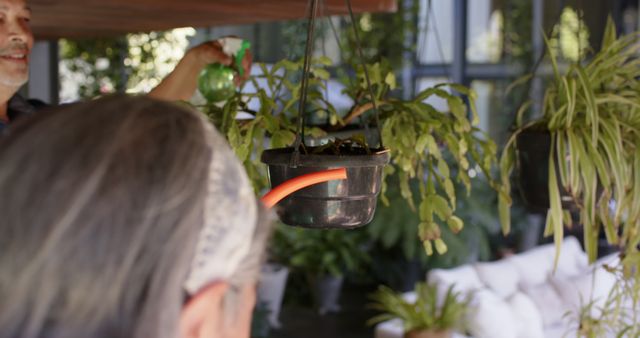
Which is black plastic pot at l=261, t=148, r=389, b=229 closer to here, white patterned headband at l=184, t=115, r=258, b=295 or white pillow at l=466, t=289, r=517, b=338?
white patterned headband at l=184, t=115, r=258, b=295

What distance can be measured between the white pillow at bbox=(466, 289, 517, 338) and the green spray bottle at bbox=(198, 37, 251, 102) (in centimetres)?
253

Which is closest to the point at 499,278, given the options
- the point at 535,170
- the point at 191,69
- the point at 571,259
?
the point at 571,259

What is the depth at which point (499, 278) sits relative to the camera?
172 inches

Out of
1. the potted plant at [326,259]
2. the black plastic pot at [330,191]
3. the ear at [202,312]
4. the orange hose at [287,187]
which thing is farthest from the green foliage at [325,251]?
the ear at [202,312]

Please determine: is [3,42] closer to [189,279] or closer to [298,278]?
[189,279]

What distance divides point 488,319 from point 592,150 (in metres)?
2.38

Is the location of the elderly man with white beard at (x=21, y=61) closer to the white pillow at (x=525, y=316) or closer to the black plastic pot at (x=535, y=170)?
the black plastic pot at (x=535, y=170)

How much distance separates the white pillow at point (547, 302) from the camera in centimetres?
449

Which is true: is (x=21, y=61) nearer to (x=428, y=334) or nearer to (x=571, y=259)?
(x=428, y=334)

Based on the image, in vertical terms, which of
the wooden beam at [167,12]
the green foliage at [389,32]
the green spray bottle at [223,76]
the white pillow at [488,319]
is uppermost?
the green foliage at [389,32]

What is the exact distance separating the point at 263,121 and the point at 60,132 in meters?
0.88

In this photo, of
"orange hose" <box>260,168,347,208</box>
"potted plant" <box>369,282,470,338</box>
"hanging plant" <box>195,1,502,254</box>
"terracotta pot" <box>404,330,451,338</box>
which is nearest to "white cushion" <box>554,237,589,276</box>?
"potted plant" <box>369,282,470,338</box>

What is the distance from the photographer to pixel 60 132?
19.3 inches

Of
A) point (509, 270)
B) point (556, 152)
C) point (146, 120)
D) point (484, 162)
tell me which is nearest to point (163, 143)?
point (146, 120)
